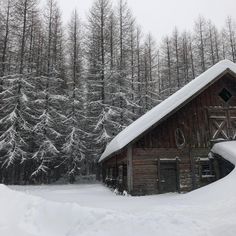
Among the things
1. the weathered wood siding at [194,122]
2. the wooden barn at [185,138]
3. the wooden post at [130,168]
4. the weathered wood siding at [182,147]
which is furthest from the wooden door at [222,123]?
the wooden post at [130,168]

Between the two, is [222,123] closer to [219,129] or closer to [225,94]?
[219,129]

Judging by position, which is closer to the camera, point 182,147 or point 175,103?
point 175,103

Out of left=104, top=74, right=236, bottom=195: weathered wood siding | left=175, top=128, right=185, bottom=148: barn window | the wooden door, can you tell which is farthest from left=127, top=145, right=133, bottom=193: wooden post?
the wooden door

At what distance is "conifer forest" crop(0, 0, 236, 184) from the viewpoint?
27.6m

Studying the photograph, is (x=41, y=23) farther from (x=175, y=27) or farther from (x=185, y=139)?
(x=185, y=139)

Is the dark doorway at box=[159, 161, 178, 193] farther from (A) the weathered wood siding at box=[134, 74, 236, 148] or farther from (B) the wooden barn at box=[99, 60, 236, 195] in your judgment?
(A) the weathered wood siding at box=[134, 74, 236, 148]

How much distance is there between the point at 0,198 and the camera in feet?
30.0

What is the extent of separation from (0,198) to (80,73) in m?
24.0

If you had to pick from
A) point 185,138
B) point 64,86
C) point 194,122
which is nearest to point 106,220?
point 185,138

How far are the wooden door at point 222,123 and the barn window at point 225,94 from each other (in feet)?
2.55

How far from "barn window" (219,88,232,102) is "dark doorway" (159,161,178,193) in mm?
5098

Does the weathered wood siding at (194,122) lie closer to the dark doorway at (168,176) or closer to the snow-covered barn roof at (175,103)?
the snow-covered barn roof at (175,103)

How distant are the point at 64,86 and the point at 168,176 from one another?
21.1m

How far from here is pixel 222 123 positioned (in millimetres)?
17578
